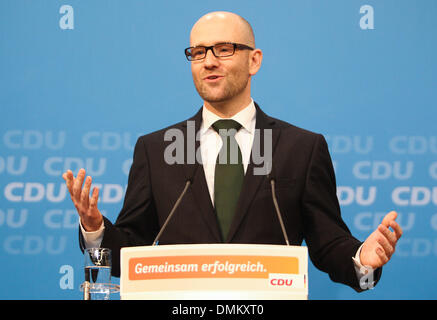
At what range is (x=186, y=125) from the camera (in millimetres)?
2482

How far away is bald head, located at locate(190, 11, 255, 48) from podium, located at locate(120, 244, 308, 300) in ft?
3.37

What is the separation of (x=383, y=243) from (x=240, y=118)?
2.93 feet

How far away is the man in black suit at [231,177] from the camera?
7.29 feet

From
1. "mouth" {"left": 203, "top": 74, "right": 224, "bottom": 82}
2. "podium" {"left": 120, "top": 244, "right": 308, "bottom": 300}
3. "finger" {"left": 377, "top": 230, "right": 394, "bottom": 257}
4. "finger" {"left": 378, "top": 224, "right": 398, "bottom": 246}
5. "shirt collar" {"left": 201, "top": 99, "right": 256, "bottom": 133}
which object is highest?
"mouth" {"left": 203, "top": 74, "right": 224, "bottom": 82}

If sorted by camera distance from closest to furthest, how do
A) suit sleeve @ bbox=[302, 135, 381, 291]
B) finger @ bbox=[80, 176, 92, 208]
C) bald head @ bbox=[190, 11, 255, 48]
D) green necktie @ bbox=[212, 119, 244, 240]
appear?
finger @ bbox=[80, 176, 92, 208] → suit sleeve @ bbox=[302, 135, 381, 291] → green necktie @ bbox=[212, 119, 244, 240] → bald head @ bbox=[190, 11, 255, 48]

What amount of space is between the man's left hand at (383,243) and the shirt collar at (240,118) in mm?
733

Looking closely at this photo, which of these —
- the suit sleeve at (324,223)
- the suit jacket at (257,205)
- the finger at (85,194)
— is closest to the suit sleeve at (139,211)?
the suit jacket at (257,205)

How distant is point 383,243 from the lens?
67.0 inches

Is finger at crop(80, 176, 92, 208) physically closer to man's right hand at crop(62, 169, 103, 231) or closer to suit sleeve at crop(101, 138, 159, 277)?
man's right hand at crop(62, 169, 103, 231)

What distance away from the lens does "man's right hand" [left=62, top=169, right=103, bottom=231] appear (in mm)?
1817

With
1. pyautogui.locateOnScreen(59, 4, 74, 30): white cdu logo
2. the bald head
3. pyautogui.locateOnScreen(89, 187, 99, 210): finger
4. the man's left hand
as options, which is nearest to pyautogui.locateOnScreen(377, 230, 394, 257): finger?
the man's left hand
